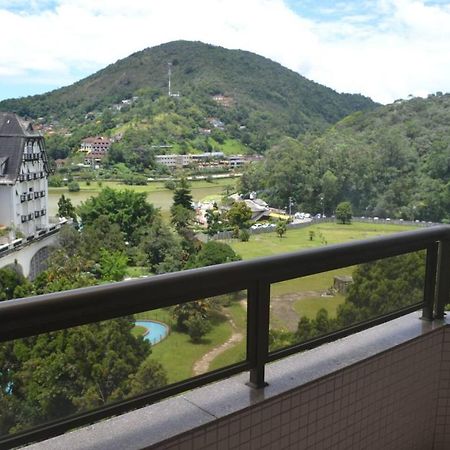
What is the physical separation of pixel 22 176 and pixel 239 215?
3495mm

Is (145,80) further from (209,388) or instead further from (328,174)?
(209,388)

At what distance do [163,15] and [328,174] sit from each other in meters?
6.65

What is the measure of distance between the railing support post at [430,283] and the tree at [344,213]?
5495mm

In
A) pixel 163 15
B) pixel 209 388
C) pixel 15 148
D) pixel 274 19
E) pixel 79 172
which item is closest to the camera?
pixel 209 388

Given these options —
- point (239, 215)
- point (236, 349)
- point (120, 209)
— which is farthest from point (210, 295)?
point (120, 209)

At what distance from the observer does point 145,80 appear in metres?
12.7

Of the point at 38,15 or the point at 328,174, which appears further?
the point at 38,15

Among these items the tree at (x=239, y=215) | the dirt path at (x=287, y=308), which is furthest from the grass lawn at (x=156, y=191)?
the dirt path at (x=287, y=308)

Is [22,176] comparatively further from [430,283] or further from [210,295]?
[210,295]

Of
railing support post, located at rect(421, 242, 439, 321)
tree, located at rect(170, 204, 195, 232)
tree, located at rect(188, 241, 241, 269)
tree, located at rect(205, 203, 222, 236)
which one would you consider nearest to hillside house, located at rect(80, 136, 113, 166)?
tree, located at rect(170, 204, 195, 232)

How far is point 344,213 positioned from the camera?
796 cm

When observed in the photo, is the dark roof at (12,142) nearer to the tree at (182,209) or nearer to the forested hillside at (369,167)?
the tree at (182,209)

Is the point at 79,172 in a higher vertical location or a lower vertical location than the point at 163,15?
lower

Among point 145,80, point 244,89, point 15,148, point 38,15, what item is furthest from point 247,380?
point 244,89
